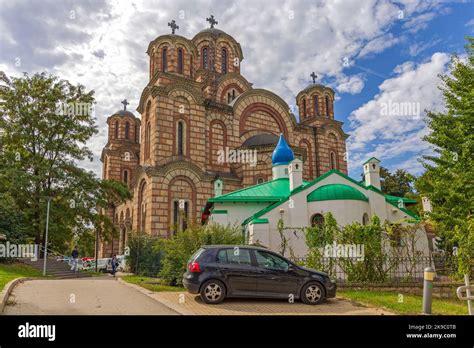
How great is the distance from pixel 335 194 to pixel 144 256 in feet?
40.0

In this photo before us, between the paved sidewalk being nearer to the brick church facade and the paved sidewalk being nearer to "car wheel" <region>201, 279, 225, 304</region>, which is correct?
"car wheel" <region>201, 279, 225, 304</region>

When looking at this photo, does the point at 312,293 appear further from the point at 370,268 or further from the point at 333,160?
the point at 333,160

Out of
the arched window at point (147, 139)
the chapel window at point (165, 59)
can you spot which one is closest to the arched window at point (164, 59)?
the chapel window at point (165, 59)

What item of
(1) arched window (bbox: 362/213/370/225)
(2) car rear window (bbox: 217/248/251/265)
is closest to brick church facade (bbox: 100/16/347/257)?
(1) arched window (bbox: 362/213/370/225)

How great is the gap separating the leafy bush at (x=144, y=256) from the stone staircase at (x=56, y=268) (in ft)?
11.3

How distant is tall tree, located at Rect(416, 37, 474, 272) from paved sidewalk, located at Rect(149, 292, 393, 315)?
23.5ft

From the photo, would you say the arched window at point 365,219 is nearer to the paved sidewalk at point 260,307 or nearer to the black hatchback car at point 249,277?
the paved sidewalk at point 260,307

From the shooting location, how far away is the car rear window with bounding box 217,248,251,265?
33.7 feet

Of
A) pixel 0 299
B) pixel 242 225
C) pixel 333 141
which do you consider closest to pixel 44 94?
pixel 242 225

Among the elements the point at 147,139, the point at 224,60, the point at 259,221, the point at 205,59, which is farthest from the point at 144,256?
the point at 224,60

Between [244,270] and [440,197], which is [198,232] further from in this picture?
[440,197]

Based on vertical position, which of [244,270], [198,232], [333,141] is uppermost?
[333,141]
